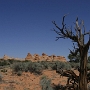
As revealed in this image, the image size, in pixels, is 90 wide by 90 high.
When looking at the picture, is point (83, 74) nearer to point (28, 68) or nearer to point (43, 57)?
point (28, 68)

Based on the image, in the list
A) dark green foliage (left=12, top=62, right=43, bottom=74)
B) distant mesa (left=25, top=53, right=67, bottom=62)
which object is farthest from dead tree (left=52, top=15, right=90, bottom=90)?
distant mesa (left=25, top=53, right=67, bottom=62)

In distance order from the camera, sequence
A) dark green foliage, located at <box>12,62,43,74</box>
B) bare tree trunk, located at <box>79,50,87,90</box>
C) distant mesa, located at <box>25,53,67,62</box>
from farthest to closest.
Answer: distant mesa, located at <box>25,53,67,62</box>
dark green foliage, located at <box>12,62,43,74</box>
bare tree trunk, located at <box>79,50,87,90</box>

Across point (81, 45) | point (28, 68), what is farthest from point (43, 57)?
point (81, 45)

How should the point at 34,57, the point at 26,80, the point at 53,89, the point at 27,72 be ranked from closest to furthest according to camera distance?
the point at 53,89 → the point at 26,80 → the point at 27,72 → the point at 34,57

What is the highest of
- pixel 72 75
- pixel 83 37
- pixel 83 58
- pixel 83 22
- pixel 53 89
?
pixel 83 22

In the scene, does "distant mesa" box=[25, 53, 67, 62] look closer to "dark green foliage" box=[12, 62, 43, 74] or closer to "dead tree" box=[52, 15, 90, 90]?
"dark green foliage" box=[12, 62, 43, 74]

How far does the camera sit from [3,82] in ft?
55.7

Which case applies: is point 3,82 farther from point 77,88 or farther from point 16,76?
point 77,88

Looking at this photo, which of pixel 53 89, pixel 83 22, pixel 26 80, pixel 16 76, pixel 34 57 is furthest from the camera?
pixel 34 57

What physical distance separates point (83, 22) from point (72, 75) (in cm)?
248

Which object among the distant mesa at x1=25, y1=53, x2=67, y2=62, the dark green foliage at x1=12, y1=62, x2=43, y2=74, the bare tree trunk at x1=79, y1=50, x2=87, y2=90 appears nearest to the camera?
the bare tree trunk at x1=79, y1=50, x2=87, y2=90

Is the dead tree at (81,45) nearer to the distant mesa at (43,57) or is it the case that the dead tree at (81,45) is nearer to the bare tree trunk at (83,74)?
the bare tree trunk at (83,74)

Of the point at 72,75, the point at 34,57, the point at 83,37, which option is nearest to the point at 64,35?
the point at 83,37

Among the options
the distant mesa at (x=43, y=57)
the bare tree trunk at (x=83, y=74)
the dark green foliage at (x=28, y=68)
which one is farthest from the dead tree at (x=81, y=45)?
the distant mesa at (x=43, y=57)
